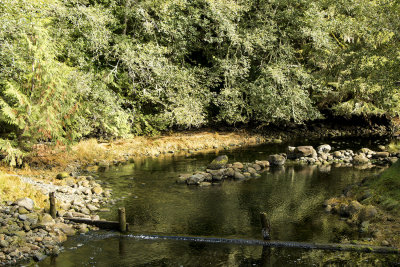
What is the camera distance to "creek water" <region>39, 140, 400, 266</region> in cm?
977

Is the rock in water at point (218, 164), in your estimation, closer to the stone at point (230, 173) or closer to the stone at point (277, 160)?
the stone at point (230, 173)

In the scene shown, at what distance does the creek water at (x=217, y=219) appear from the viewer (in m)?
9.77

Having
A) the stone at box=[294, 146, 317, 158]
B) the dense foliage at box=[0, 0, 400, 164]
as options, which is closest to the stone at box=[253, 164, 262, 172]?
the stone at box=[294, 146, 317, 158]

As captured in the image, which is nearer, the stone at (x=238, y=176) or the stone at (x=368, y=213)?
the stone at (x=368, y=213)

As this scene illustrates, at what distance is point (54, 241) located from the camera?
416 inches

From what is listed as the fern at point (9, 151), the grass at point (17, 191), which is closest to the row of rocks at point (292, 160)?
the grass at point (17, 191)

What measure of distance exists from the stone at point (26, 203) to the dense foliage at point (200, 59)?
191 inches

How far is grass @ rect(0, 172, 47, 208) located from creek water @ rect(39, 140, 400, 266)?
2.46 metres

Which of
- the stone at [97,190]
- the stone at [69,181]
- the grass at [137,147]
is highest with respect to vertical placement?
the stone at [69,181]

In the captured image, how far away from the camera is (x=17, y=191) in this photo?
43.1 ft

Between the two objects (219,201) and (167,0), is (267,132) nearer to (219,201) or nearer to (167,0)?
(167,0)

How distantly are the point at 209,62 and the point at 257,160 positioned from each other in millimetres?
10996

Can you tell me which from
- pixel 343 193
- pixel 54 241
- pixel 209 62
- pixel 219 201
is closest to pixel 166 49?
pixel 209 62

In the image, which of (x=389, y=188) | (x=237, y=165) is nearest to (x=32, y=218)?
(x=237, y=165)
